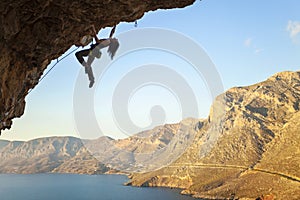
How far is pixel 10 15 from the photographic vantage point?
33.3 ft

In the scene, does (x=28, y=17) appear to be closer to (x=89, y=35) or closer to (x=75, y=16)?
(x=75, y=16)

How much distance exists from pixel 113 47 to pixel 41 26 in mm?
3837

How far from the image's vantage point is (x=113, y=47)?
14.4m

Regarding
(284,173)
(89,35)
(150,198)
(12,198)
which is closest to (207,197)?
(150,198)

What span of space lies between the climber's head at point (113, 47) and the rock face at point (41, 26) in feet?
3.64

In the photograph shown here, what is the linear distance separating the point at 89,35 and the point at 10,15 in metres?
4.08

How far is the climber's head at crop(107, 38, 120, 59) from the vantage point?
46.8 ft

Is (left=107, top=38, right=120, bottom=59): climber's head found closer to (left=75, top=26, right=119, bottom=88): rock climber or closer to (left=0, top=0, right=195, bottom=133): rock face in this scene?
(left=75, top=26, right=119, bottom=88): rock climber

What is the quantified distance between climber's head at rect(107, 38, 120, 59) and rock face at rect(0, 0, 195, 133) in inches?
43.6

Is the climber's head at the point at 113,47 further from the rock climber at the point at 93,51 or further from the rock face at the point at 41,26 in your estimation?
the rock face at the point at 41,26

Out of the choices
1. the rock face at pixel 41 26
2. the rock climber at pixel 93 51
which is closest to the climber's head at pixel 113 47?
the rock climber at pixel 93 51

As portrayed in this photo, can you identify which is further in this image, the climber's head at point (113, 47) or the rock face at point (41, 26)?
the climber's head at point (113, 47)

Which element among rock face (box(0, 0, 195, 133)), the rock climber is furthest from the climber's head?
rock face (box(0, 0, 195, 133))

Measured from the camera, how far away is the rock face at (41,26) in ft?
34.6
